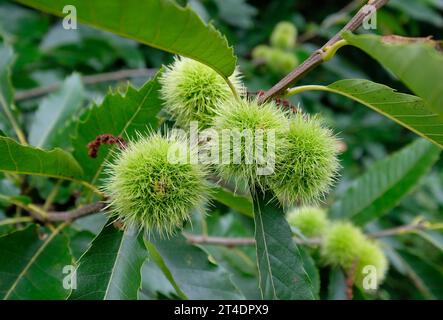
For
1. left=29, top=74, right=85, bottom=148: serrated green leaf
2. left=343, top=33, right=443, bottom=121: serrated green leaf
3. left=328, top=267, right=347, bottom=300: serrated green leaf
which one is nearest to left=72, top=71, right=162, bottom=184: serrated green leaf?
left=29, top=74, right=85, bottom=148: serrated green leaf

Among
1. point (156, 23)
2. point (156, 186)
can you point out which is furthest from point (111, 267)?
point (156, 23)

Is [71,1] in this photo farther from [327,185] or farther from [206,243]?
[206,243]

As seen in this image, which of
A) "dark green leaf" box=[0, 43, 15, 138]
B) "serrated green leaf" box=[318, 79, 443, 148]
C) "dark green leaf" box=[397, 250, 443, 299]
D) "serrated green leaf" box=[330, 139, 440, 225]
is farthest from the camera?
"dark green leaf" box=[397, 250, 443, 299]

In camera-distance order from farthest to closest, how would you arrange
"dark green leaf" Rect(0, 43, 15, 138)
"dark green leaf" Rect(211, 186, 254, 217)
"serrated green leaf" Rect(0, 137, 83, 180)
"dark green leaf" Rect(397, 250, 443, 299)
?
"dark green leaf" Rect(397, 250, 443, 299) → "dark green leaf" Rect(0, 43, 15, 138) → "dark green leaf" Rect(211, 186, 254, 217) → "serrated green leaf" Rect(0, 137, 83, 180)

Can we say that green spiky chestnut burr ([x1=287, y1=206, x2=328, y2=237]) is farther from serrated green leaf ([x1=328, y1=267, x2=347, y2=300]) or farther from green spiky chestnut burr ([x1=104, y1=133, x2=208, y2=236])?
green spiky chestnut burr ([x1=104, y1=133, x2=208, y2=236])

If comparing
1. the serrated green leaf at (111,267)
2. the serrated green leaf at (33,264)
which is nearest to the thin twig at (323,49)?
the serrated green leaf at (111,267)
